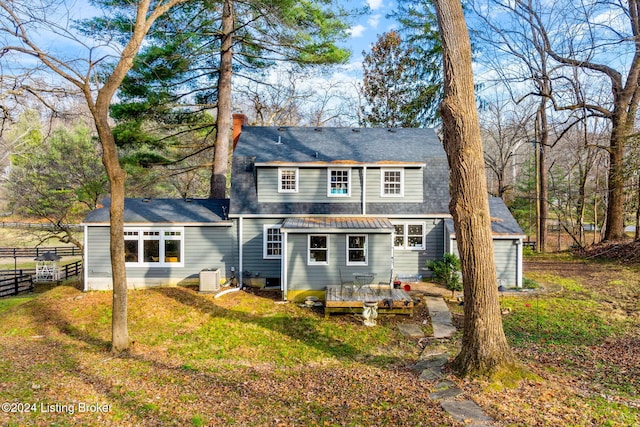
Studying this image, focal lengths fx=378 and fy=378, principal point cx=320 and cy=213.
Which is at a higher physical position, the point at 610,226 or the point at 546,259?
the point at 610,226

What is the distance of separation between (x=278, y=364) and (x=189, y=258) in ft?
27.3

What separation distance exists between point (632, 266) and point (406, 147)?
11384mm

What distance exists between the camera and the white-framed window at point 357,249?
13938 mm

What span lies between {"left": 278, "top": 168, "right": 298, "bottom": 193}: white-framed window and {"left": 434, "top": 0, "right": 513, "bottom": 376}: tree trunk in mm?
9618

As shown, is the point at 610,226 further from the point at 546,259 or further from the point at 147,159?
the point at 147,159

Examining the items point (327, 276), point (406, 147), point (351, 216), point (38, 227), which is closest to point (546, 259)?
point (406, 147)

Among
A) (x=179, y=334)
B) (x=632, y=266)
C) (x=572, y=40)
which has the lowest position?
(x=179, y=334)

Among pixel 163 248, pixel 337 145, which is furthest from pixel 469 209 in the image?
pixel 163 248

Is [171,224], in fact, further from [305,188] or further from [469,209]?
[469,209]

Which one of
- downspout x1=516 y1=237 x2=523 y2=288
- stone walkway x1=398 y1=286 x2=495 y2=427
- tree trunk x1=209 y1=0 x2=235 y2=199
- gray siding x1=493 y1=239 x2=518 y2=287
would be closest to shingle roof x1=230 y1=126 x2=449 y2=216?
tree trunk x1=209 y1=0 x2=235 y2=199

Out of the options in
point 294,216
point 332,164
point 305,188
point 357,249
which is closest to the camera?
point 357,249

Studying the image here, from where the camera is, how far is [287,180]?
1605 cm

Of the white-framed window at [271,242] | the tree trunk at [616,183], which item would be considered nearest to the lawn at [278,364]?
the white-framed window at [271,242]

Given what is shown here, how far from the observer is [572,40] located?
52.5ft
